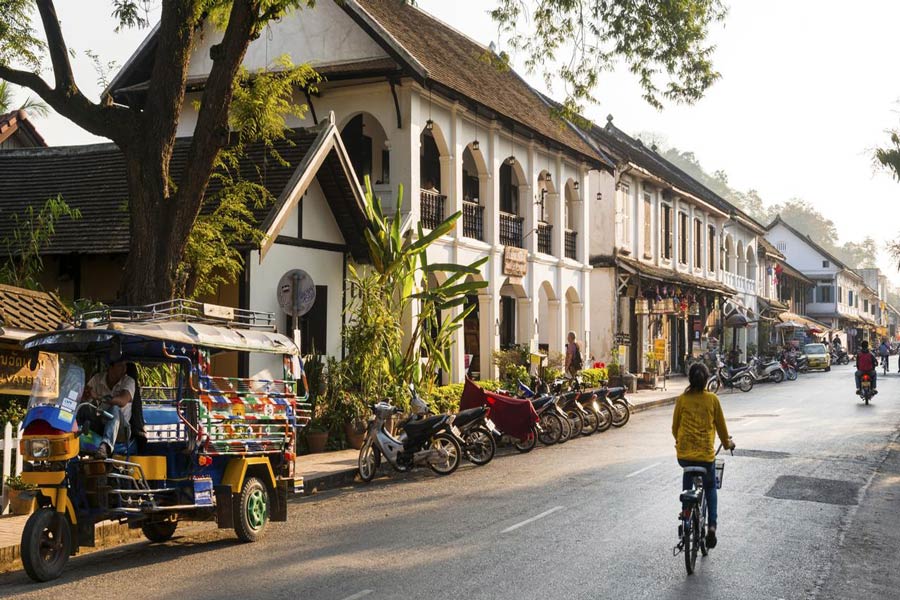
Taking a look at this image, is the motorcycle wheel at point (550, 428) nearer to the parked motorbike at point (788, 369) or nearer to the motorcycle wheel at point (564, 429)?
the motorcycle wheel at point (564, 429)

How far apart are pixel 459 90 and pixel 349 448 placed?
30.2 ft

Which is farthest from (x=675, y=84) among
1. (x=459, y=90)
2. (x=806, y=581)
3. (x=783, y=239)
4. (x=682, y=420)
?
(x=783, y=239)

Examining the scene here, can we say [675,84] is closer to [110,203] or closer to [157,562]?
[110,203]

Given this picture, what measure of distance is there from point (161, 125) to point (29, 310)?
2810 millimetres

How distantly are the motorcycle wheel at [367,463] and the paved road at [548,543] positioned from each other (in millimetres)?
287

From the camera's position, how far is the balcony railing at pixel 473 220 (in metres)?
24.9

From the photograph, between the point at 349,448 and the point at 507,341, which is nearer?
the point at 349,448

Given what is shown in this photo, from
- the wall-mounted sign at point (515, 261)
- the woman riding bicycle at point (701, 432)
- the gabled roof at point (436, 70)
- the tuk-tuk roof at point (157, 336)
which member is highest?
the gabled roof at point (436, 70)

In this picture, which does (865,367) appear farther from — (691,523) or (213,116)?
(691,523)

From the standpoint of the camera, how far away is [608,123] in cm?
4500

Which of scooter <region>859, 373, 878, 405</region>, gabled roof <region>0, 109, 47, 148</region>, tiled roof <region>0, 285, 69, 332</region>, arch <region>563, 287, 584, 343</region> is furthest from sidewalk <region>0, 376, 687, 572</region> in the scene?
gabled roof <region>0, 109, 47, 148</region>

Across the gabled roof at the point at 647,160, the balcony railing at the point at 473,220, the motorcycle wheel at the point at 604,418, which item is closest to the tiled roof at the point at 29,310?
the motorcycle wheel at the point at 604,418

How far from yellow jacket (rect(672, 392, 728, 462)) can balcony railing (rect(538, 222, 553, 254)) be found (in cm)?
2039

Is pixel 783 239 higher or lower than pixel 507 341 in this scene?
higher
